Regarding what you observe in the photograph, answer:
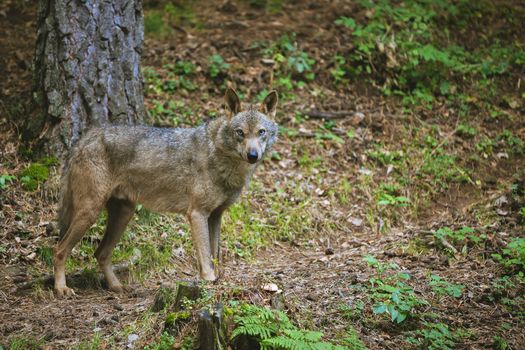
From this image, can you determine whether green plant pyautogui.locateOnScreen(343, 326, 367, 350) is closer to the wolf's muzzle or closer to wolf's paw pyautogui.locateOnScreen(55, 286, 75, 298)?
the wolf's muzzle

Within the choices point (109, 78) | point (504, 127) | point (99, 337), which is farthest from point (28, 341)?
point (504, 127)

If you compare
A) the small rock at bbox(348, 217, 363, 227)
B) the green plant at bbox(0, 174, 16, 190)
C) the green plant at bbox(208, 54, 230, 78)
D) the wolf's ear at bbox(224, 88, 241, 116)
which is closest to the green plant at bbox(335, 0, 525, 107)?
the green plant at bbox(208, 54, 230, 78)

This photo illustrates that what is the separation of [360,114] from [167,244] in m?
4.74

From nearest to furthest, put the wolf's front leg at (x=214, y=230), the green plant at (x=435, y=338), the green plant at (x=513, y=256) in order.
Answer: the green plant at (x=435, y=338) < the green plant at (x=513, y=256) < the wolf's front leg at (x=214, y=230)

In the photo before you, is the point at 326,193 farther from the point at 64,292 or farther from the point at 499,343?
the point at 64,292

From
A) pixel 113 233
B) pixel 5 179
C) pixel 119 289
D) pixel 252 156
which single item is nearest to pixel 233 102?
pixel 252 156

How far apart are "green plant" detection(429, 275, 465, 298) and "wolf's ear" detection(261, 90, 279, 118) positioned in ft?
8.84

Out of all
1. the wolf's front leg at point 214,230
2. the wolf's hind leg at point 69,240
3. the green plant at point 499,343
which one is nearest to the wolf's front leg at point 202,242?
Answer: the wolf's front leg at point 214,230

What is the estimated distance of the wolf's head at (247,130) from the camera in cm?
661

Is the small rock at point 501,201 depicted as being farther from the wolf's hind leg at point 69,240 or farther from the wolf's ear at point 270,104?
the wolf's hind leg at point 69,240

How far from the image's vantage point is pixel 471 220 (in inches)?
329

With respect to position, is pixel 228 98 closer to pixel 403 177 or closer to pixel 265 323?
pixel 265 323

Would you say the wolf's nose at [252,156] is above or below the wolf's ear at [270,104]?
below

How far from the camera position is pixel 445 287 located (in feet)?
21.0
